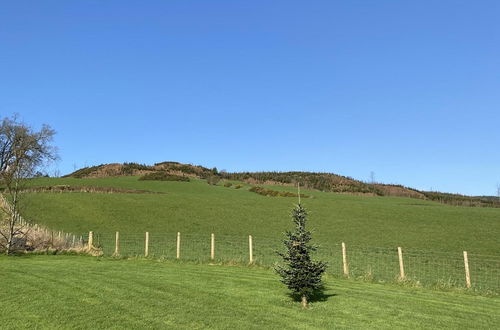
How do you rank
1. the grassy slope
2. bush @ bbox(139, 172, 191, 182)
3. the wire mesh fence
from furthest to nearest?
bush @ bbox(139, 172, 191, 182) → the grassy slope → the wire mesh fence

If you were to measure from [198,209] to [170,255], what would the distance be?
21776 millimetres

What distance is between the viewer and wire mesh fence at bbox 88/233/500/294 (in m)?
20.4

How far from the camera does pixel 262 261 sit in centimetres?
2395

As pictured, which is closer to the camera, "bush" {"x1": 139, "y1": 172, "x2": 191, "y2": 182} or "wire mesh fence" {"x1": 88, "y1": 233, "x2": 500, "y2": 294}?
"wire mesh fence" {"x1": 88, "y1": 233, "x2": 500, "y2": 294}

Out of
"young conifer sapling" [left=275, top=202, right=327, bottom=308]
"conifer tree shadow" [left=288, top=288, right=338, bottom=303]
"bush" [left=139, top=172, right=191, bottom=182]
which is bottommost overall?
"conifer tree shadow" [left=288, top=288, right=338, bottom=303]

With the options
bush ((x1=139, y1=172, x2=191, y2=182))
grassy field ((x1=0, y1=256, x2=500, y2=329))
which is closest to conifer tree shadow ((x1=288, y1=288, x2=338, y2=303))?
grassy field ((x1=0, y1=256, x2=500, y2=329))

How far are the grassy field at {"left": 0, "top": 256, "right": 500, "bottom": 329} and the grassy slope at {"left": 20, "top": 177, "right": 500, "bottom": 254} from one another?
64.9 feet

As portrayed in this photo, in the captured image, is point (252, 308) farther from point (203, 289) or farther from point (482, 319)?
point (482, 319)

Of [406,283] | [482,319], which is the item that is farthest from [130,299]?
[406,283]

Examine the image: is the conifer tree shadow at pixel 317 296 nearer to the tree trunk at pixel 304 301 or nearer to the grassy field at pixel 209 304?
the grassy field at pixel 209 304

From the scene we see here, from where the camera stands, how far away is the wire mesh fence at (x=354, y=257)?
20.4m

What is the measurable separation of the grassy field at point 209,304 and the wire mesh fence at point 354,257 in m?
4.07

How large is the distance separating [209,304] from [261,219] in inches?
1269

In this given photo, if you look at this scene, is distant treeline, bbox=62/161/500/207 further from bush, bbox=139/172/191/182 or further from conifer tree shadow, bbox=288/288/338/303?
conifer tree shadow, bbox=288/288/338/303
